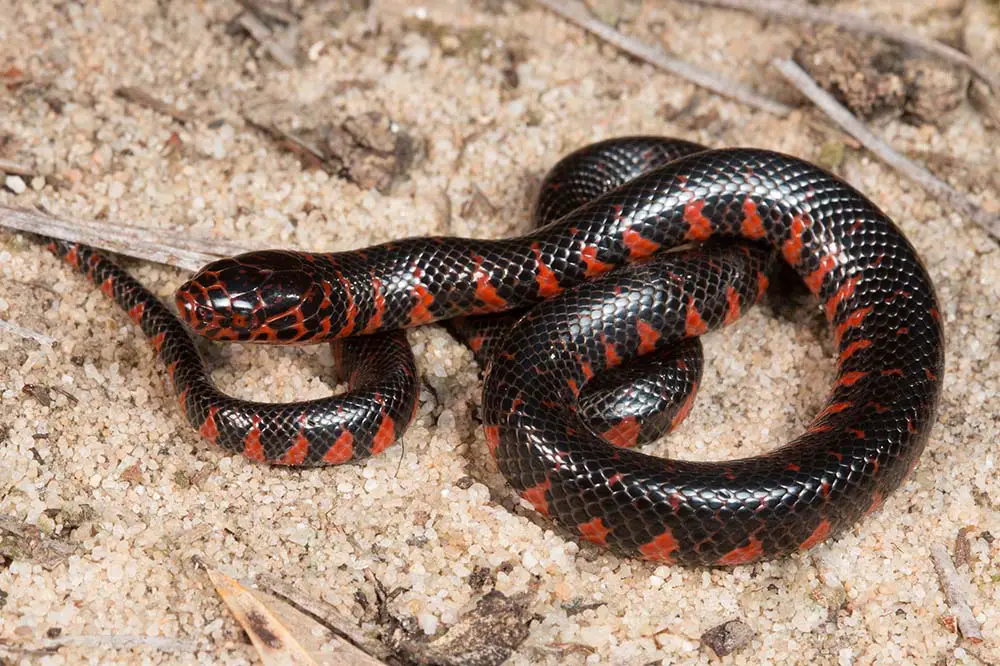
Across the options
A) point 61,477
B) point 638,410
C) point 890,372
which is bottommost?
point 61,477

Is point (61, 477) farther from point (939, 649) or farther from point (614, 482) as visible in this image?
point (939, 649)

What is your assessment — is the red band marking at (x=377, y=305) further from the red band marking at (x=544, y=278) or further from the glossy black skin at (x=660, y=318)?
the red band marking at (x=544, y=278)

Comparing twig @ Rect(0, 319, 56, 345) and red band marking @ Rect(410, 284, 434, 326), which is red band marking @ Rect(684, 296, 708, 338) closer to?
red band marking @ Rect(410, 284, 434, 326)

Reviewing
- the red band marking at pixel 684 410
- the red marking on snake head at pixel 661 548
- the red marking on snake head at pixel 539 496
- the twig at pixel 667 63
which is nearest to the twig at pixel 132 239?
the red marking on snake head at pixel 539 496

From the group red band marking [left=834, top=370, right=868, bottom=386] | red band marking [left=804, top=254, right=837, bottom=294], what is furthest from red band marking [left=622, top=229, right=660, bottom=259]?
red band marking [left=834, top=370, right=868, bottom=386]

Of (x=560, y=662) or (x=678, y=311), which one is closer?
(x=560, y=662)

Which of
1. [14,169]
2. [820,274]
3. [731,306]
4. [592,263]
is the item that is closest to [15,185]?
[14,169]

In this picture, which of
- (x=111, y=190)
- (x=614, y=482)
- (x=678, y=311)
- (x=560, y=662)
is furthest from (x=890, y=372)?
(x=111, y=190)
